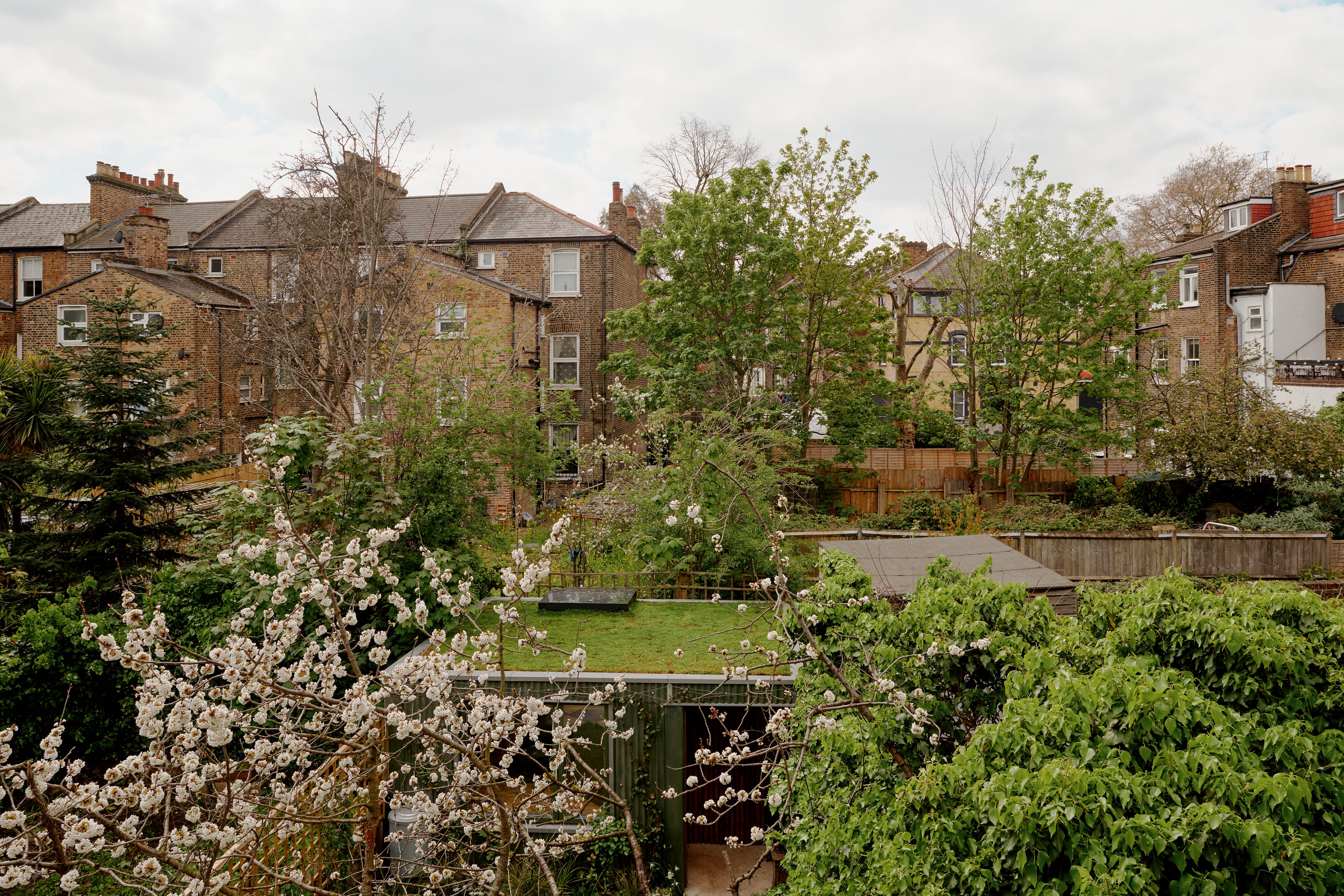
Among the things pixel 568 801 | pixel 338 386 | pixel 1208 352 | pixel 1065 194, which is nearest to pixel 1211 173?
pixel 1208 352

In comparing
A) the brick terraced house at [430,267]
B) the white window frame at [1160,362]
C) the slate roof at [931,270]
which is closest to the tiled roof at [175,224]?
the brick terraced house at [430,267]

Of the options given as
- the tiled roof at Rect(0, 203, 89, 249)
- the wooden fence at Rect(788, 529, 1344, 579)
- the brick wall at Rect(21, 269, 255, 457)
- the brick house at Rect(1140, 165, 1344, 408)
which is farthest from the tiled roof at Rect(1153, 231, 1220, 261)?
the tiled roof at Rect(0, 203, 89, 249)

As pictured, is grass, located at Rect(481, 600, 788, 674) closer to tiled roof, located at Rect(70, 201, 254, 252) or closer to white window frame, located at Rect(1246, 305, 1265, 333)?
white window frame, located at Rect(1246, 305, 1265, 333)

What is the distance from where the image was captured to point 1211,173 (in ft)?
138

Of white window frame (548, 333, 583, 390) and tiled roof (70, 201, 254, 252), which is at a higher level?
tiled roof (70, 201, 254, 252)

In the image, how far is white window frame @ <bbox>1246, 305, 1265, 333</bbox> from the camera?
1216 inches

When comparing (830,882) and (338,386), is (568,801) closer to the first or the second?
(830,882)

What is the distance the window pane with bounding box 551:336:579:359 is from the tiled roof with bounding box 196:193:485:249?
17.2 ft

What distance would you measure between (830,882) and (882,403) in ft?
81.8

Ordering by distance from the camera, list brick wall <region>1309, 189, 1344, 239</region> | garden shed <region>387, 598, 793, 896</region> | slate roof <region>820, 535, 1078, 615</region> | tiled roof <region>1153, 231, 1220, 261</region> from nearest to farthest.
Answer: garden shed <region>387, 598, 793, 896</region> → slate roof <region>820, 535, 1078, 615</region> → brick wall <region>1309, 189, 1344, 239</region> → tiled roof <region>1153, 231, 1220, 261</region>

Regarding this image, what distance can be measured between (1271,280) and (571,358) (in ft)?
89.1

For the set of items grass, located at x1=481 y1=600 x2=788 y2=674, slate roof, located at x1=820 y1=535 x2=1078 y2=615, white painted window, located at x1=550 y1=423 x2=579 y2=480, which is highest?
white painted window, located at x1=550 y1=423 x2=579 y2=480

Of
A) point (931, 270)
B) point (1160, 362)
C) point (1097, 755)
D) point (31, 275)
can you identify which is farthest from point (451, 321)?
point (31, 275)

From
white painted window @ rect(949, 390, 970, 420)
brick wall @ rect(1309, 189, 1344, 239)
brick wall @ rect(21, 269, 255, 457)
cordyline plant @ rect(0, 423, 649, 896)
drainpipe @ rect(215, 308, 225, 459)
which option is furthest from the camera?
white painted window @ rect(949, 390, 970, 420)
